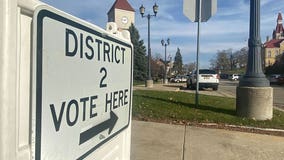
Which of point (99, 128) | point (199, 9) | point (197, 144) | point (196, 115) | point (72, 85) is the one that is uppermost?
point (199, 9)

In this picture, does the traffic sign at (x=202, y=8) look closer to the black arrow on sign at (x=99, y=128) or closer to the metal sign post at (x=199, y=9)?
the metal sign post at (x=199, y=9)

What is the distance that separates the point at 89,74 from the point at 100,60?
15 cm

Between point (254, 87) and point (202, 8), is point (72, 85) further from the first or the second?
point (202, 8)

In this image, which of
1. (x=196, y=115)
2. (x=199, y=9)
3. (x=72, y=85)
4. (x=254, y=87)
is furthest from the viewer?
(x=199, y=9)

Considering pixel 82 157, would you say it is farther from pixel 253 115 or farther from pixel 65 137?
pixel 253 115

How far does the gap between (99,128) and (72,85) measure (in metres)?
0.42

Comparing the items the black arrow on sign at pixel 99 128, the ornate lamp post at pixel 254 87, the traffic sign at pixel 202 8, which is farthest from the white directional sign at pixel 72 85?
the traffic sign at pixel 202 8

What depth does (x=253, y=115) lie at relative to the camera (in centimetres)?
951

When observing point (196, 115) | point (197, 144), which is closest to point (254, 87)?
point (196, 115)

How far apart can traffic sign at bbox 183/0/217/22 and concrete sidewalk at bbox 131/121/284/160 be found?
12.0 feet

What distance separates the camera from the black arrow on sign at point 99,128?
161cm

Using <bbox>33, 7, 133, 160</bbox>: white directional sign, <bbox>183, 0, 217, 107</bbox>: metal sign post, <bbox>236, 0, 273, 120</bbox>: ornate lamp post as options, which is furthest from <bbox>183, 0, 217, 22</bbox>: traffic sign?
<bbox>33, 7, 133, 160</bbox>: white directional sign

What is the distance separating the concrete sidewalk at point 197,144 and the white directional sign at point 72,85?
3.94m

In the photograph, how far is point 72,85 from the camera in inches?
57.3
